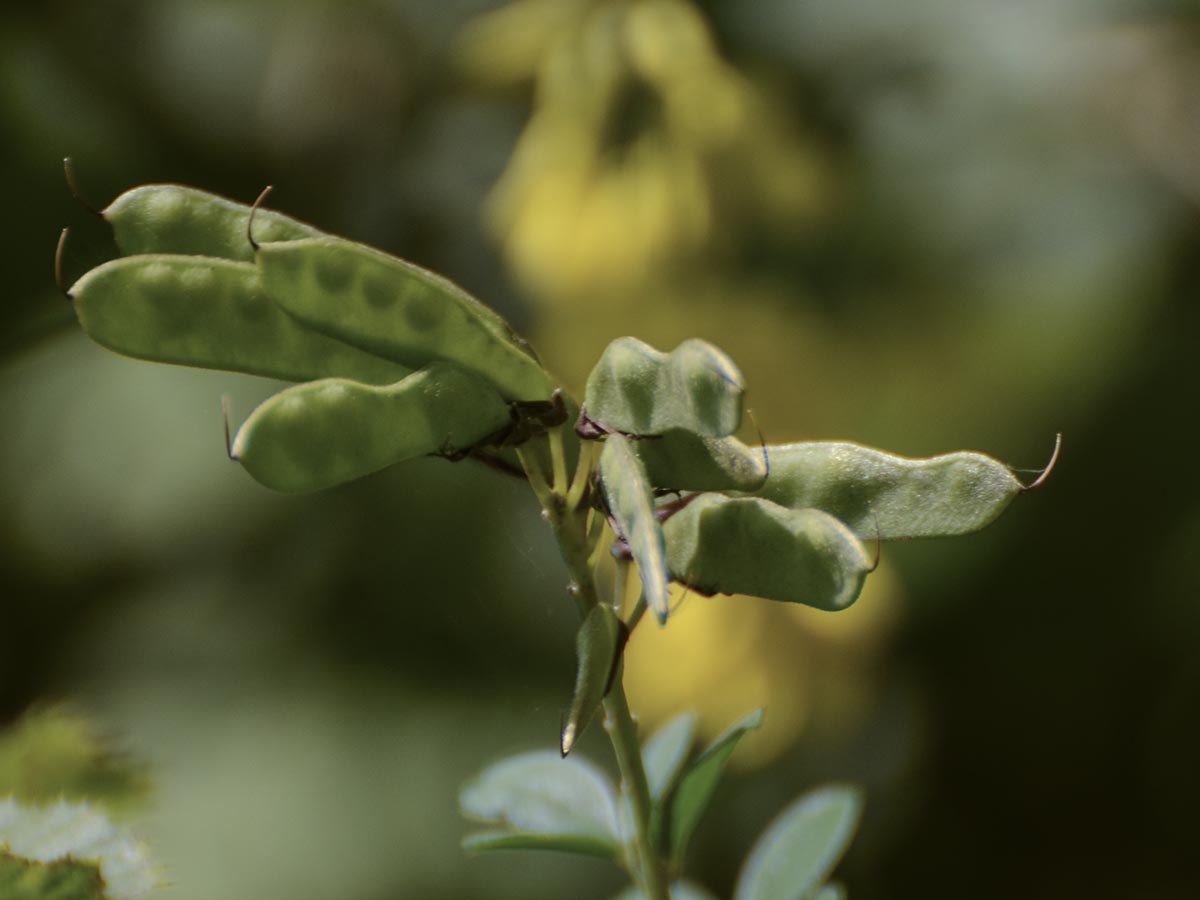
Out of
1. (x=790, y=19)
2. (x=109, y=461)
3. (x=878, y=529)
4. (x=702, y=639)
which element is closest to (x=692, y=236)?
(x=790, y=19)

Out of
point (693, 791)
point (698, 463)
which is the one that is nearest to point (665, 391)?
point (698, 463)

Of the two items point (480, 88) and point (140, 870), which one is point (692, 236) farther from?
point (140, 870)

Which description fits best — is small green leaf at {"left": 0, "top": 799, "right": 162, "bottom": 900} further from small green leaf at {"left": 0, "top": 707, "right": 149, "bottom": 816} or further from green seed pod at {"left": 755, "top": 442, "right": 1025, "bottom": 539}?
green seed pod at {"left": 755, "top": 442, "right": 1025, "bottom": 539}

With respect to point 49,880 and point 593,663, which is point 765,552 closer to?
point 593,663

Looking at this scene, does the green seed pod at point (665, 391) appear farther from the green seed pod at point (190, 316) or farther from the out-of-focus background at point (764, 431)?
the out-of-focus background at point (764, 431)

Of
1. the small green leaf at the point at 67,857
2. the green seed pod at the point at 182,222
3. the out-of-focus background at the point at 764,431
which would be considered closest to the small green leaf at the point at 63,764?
the small green leaf at the point at 67,857

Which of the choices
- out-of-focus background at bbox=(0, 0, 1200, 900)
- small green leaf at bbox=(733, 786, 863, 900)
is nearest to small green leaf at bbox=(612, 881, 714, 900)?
small green leaf at bbox=(733, 786, 863, 900)

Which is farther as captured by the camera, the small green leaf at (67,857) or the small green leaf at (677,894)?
the small green leaf at (677,894)
